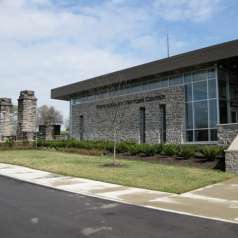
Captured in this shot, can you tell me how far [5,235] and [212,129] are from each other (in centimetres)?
1892

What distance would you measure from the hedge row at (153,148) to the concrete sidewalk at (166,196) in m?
4.30

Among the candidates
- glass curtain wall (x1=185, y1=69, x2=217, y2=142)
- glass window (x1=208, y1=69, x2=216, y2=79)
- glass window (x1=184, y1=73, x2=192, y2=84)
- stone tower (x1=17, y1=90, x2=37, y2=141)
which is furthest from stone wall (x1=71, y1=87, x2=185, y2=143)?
stone tower (x1=17, y1=90, x2=37, y2=141)

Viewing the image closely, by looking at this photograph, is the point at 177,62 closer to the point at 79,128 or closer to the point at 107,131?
the point at 107,131

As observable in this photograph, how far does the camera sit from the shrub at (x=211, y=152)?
696 inches

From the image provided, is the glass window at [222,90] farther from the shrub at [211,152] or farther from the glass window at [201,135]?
the shrub at [211,152]

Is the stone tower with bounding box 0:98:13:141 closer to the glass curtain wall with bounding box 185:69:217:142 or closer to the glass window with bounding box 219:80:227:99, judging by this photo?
the glass curtain wall with bounding box 185:69:217:142

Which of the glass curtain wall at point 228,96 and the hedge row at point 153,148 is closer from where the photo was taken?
the hedge row at point 153,148

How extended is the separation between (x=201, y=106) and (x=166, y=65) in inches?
158

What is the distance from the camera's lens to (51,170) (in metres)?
15.4

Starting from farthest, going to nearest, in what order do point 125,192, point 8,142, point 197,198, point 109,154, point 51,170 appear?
1. point 8,142
2. point 109,154
3. point 51,170
4. point 125,192
5. point 197,198

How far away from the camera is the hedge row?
18.1 meters

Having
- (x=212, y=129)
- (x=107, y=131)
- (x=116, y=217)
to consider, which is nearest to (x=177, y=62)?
(x=212, y=129)

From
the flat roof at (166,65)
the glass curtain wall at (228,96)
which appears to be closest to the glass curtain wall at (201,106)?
the glass curtain wall at (228,96)

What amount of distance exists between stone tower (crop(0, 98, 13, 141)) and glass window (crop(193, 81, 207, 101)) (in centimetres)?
1636
